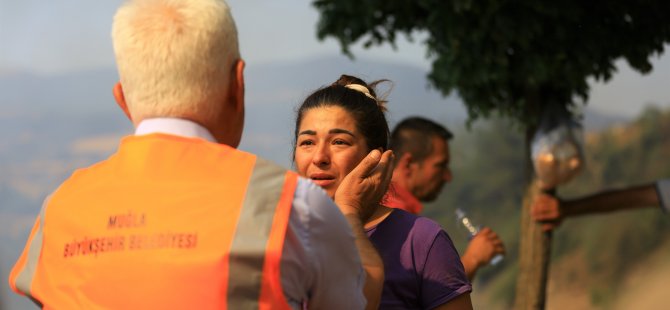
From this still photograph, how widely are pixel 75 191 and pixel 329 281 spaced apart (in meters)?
0.54

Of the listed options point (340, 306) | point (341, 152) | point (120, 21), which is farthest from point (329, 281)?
point (341, 152)

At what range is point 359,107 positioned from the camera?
3.41m

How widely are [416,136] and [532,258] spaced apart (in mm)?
2587

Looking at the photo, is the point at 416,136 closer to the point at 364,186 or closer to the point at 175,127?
the point at 364,186

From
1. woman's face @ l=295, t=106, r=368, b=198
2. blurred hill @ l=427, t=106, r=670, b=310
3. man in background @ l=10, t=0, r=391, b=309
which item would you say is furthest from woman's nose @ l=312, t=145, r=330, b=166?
blurred hill @ l=427, t=106, r=670, b=310

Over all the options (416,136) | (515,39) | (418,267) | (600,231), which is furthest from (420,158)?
(600,231)

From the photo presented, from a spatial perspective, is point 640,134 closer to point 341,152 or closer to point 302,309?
point 341,152

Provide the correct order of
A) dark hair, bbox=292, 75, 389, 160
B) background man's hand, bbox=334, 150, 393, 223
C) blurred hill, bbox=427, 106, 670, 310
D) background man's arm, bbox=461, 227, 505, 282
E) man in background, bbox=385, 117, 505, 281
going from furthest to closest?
blurred hill, bbox=427, 106, 670, 310 < man in background, bbox=385, 117, 505, 281 < background man's arm, bbox=461, 227, 505, 282 < dark hair, bbox=292, 75, 389, 160 < background man's hand, bbox=334, 150, 393, 223

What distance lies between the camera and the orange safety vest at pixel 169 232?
2180 millimetres

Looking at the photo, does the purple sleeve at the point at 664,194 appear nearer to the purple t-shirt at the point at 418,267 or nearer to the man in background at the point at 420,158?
the man in background at the point at 420,158

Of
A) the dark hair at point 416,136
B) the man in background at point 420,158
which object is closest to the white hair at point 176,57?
the man in background at point 420,158

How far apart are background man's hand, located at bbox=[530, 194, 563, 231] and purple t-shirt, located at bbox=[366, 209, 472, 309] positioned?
12.8 ft

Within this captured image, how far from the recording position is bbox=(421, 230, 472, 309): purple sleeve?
3.10 metres

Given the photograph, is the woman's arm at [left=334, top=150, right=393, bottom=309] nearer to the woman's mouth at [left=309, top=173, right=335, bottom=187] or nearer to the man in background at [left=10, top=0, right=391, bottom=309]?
the man in background at [left=10, top=0, right=391, bottom=309]
